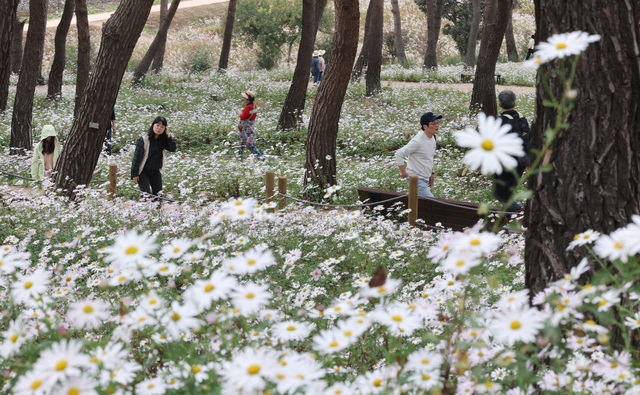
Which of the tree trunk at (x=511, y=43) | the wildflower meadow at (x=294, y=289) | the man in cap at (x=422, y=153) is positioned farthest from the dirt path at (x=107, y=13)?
the man in cap at (x=422, y=153)

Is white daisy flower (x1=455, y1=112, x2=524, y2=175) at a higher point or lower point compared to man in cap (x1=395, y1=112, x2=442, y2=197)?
higher

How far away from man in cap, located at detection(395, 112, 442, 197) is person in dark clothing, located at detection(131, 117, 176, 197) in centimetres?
338

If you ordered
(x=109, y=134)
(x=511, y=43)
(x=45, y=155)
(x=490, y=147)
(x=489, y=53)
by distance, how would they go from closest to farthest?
1. (x=490, y=147)
2. (x=45, y=155)
3. (x=489, y=53)
4. (x=109, y=134)
5. (x=511, y=43)

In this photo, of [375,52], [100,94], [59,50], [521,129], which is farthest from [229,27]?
[521,129]

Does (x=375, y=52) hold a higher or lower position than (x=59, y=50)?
lower

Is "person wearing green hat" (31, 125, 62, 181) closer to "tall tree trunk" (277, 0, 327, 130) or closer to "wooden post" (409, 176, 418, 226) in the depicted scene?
"wooden post" (409, 176, 418, 226)

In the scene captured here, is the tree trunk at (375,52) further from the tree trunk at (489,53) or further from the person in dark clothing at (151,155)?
the person in dark clothing at (151,155)

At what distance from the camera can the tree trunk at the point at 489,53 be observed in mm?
13812

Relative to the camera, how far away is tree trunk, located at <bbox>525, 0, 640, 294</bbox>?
292 centimetres

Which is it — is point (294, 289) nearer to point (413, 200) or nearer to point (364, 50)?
point (413, 200)

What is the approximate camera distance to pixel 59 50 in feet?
62.5

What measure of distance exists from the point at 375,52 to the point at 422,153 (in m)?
12.0

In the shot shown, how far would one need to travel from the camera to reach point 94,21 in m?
46.8

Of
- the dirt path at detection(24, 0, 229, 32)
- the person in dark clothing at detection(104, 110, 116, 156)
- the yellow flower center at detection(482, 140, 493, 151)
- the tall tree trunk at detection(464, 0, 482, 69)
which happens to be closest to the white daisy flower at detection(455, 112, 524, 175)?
the yellow flower center at detection(482, 140, 493, 151)
